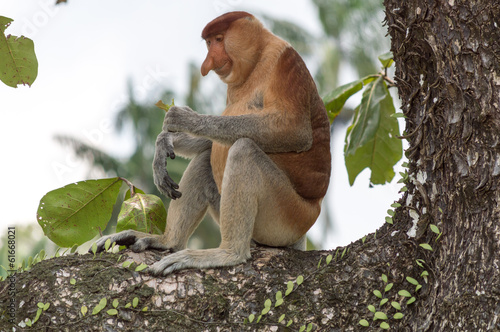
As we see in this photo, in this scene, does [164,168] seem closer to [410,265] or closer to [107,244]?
[107,244]

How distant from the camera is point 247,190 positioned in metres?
2.90

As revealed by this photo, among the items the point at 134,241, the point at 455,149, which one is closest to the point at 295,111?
the point at 455,149

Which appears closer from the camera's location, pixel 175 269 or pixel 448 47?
pixel 448 47

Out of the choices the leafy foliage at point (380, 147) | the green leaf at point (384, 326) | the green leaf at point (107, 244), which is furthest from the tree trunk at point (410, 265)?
the leafy foliage at point (380, 147)

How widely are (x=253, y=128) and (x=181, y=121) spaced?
1.33 ft

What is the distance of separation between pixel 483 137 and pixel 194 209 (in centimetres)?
165

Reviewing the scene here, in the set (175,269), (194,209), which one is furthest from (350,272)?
(194,209)

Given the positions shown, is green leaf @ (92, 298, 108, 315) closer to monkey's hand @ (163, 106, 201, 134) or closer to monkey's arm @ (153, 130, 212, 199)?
monkey's arm @ (153, 130, 212, 199)

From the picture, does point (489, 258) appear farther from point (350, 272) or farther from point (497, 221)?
point (350, 272)

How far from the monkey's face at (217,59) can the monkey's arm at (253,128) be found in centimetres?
31

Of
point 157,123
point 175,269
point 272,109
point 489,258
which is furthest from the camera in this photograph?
point 157,123

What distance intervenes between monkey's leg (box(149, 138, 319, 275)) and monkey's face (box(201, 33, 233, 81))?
50cm

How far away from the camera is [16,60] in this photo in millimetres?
3008

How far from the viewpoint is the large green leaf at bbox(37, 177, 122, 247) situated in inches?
125
